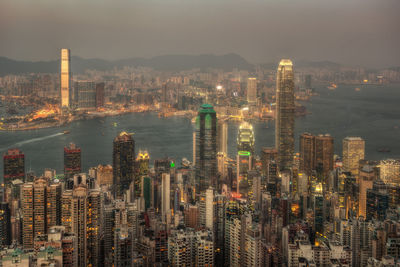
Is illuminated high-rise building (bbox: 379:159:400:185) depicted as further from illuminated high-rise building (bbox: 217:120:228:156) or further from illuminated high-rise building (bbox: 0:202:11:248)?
illuminated high-rise building (bbox: 0:202:11:248)

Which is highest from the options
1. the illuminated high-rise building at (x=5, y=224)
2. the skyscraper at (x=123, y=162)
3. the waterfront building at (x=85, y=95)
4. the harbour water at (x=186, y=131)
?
the waterfront building at (x=85, y=95)

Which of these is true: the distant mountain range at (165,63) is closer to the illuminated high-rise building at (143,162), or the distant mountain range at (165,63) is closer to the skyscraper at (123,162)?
the skyscraper at (123,162)

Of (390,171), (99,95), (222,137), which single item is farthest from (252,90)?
(99,95)

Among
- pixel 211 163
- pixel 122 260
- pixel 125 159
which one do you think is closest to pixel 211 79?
pixel 211 163

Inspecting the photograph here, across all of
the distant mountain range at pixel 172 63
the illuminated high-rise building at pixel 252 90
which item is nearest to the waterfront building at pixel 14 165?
the distant mountain range at pixel 172 63

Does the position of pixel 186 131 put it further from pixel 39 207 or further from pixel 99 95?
pixel 39 207

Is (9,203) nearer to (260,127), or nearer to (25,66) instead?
(25,66)

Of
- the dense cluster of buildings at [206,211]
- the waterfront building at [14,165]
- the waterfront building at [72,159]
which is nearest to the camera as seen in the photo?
the dense cluster of buildings at [206,211]
